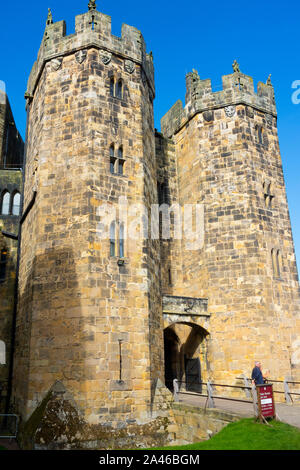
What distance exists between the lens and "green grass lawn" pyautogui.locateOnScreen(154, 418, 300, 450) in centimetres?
852

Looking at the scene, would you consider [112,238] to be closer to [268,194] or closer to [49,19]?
[268,194]

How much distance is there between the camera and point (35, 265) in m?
13.9

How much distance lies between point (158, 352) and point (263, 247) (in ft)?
20.4

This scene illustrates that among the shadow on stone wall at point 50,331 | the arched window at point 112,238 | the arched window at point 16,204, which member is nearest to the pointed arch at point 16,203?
the arched window at point 16,204

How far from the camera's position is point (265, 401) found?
9938 mm

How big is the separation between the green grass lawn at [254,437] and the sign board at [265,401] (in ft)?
0.71

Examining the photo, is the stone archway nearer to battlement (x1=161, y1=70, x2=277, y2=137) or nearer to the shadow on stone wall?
the shadow on stone wall

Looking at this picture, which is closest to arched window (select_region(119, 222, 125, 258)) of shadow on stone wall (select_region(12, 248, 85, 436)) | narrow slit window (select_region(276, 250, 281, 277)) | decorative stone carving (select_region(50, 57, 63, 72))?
shadow on stone wall (select_region(12, 248, 85, 436))

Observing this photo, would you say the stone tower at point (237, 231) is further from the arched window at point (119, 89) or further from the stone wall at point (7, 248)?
the stone wall at point (7, 248)

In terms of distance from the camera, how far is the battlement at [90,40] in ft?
51.1

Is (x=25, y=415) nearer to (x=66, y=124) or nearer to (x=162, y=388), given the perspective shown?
(x=162, y=388)

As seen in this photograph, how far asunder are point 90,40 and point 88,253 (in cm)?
799

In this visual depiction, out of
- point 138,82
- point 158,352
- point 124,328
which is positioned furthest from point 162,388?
point 138,82

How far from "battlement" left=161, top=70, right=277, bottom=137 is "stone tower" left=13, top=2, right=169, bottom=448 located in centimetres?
344
